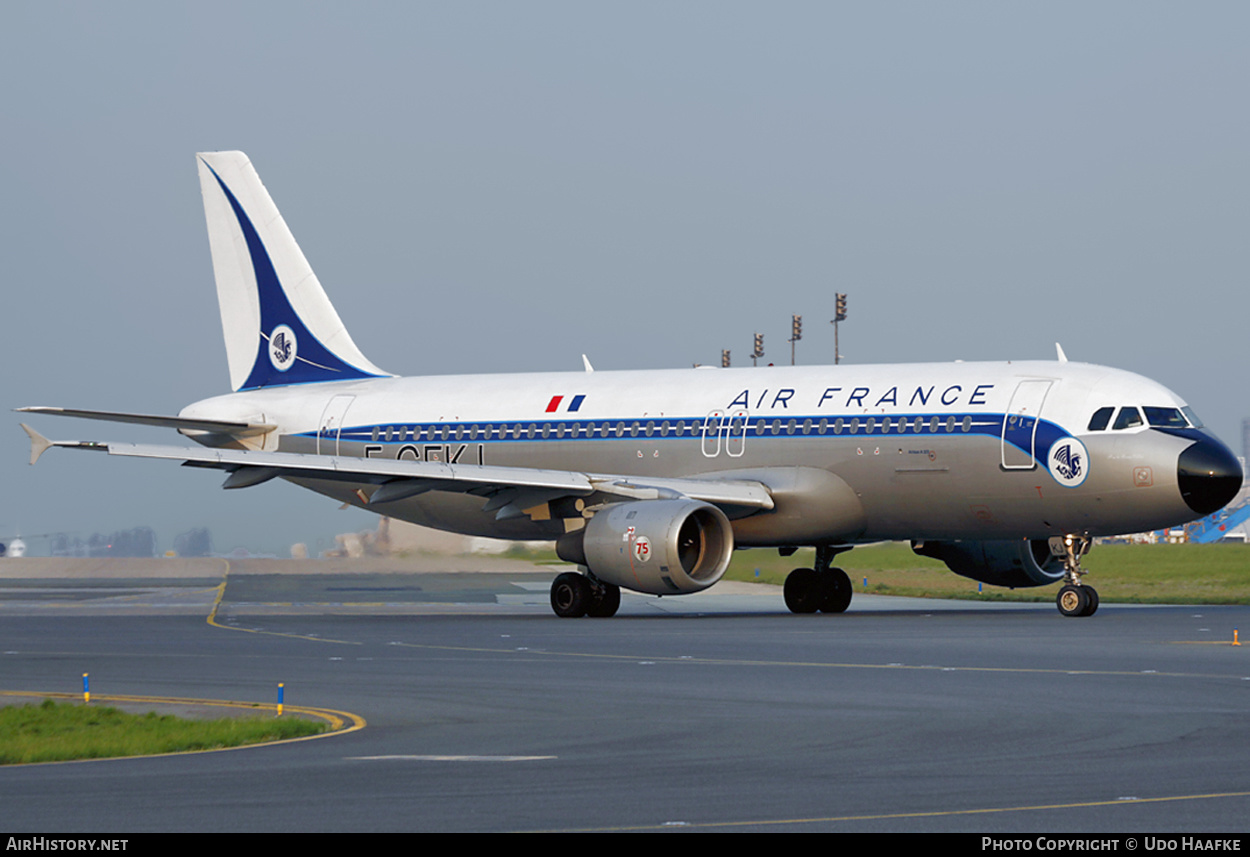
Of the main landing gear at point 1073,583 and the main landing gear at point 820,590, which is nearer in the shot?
the main landing gear at point 1073,583

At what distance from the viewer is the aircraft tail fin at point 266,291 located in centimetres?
4359

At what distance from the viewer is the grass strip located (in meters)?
13.7

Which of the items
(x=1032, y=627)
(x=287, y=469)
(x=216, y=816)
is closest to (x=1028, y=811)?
(x=216, y=816)

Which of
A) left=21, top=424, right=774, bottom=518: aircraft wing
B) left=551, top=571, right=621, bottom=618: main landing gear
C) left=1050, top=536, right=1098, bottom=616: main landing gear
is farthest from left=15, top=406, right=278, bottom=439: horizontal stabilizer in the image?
left=1050, top=536, right=1098, bottom=616: main landing gear

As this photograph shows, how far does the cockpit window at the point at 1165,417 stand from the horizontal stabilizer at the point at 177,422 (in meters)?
20.5

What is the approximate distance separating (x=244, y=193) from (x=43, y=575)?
28944 millimetres

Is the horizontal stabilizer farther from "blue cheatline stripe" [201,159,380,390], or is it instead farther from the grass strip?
the grass strip

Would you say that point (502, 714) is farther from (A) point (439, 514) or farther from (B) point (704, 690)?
(A) point (439, 514)

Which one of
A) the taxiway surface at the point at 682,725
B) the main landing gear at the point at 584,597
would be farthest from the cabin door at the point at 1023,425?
the main landing gear at the point at 584,597

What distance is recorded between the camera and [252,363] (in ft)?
146

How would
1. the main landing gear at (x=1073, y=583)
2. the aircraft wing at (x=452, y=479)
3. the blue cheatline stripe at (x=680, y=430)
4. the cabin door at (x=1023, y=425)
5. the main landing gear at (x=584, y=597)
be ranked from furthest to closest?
the main landing gear at (x=584, y=597)
the aircraft wing at (x=452, y=479)
the blue cheatline stripe at (x=680, y=430)
the cabin door at (x=1023, y=425)
the main landing gear at (x=1073, y=583)

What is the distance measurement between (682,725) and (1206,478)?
18206mm

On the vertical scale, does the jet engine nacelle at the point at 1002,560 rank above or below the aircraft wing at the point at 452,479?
below

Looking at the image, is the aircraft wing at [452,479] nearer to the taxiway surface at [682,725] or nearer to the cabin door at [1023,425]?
the taxiway surface at [682,725]
